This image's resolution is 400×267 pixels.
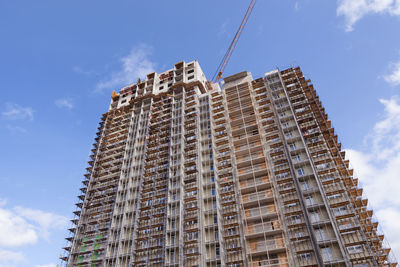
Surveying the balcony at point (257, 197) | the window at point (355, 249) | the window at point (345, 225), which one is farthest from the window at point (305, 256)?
the balcony at point (257, 197)

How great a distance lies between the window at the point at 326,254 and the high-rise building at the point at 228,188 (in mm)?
127

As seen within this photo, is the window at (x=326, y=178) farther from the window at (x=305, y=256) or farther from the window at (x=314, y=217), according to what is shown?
the window at (x=305, y=256)

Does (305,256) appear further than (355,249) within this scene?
Yes

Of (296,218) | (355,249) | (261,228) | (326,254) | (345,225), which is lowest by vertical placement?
(326,254)

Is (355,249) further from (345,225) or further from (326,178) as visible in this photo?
(326,178)

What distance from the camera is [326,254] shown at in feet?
135

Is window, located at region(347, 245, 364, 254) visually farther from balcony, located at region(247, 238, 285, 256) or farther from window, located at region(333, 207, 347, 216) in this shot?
balcony, located at region(247, 238, 285, 256)

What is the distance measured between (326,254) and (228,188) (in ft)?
62.4

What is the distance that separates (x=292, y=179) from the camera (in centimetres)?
5100

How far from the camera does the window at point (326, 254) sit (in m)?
40.4

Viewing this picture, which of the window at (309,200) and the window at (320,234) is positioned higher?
the window at (309,200)

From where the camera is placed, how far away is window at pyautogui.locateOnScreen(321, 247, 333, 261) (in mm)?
40438

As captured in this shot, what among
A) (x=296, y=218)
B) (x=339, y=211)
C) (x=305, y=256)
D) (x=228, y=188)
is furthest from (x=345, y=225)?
(x=228, y=188)

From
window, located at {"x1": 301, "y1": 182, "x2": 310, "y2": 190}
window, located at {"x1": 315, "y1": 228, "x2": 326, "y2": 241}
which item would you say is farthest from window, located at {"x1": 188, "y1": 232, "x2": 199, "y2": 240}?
window, located at {"x1": 301, "y1": 182, "x2": 310, "y2": 190}
